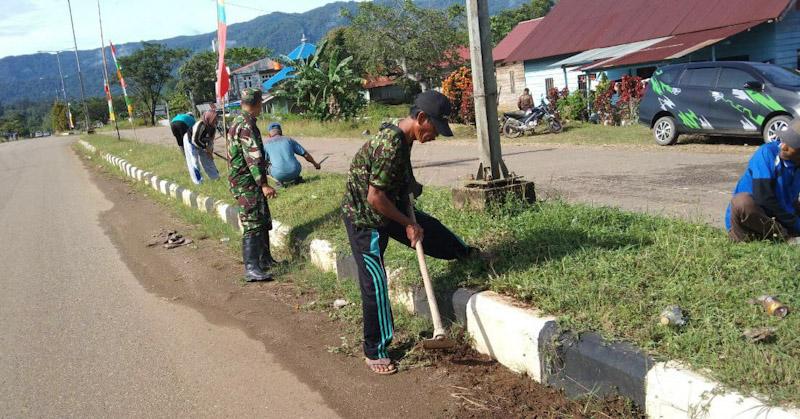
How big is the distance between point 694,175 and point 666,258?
18.8ft

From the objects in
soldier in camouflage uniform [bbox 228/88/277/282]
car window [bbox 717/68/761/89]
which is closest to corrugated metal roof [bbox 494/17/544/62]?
car window [bbox 717/68/761/89]

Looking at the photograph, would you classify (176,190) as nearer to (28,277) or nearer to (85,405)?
(28,277)

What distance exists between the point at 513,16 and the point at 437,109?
58.6m

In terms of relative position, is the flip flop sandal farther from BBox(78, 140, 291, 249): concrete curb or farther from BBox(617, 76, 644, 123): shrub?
BBox(617, 76, 644, 123): shrub

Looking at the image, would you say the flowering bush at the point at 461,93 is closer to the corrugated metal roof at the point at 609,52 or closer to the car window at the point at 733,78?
the corrugated metal roof at the point at 609,52

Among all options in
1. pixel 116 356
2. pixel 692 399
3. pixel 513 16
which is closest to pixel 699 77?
pixel 692 399

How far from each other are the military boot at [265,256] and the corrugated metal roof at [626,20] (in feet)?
57.8

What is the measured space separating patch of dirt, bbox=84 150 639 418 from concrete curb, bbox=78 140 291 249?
1.70ft

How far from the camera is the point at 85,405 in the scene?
143 inches

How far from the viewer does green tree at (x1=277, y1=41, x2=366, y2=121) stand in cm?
2494

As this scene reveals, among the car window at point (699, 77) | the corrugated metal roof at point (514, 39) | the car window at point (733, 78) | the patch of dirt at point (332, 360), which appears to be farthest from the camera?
the corrugated metal roof at point (514, 39)

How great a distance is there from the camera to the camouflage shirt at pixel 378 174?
3.53 m

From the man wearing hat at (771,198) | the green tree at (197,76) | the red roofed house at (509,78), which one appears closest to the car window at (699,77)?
the man wearing hat at (771,198)

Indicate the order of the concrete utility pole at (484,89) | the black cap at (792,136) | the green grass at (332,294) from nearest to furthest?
the black cap at (792,136) < the green grass at (332,294) < the concrete utility pole at (484,89)
